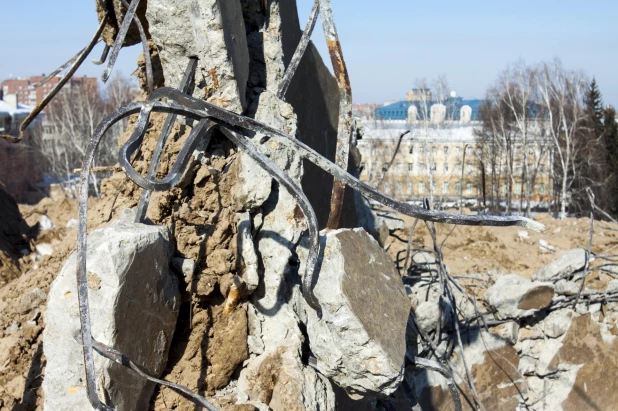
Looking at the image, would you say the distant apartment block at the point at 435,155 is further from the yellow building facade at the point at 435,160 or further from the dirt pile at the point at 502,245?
the dirt pile at the point at 502,245

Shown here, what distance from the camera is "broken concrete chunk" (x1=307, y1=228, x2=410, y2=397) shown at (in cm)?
246

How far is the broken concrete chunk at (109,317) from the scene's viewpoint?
2252 millimetres

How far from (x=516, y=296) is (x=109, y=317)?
3850 millimetres

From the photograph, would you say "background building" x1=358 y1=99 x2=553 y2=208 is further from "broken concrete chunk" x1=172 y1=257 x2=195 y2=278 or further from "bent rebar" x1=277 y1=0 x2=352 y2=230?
"broken concrete chunk" x1=172 y1=257 x2=195 y2=278

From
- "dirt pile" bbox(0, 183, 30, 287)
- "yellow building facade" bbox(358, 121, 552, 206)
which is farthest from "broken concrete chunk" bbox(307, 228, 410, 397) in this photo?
"yellow building facade" bbox(358, 121, 552, 206)

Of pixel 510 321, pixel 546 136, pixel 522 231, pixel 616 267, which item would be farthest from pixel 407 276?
pixel 546 136

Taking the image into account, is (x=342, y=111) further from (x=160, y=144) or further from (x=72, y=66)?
(x=72, y=66)

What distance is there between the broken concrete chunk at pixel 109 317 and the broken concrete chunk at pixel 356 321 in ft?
2.12

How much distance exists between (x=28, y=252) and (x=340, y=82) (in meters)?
5.22

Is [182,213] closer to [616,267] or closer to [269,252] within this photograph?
[269,252]

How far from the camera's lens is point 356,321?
8.03 ft

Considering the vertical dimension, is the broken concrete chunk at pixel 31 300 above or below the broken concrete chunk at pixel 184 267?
below

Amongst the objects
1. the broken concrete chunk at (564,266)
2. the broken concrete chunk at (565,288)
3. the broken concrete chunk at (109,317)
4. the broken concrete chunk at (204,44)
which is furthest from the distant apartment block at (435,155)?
the broken concrete chunk at (109,317)

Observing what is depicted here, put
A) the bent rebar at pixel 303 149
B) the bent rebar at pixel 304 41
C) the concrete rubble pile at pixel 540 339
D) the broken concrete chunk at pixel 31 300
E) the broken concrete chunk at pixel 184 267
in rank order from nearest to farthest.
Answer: the bent rebar at pixel 303 149 < the broken concrete chunk at pixel 184 267 < the bent rebar at pixel 304 41 < the broken concrete chunk at pixel 31 300 < the concrete rubble pile at pixel 540 339
